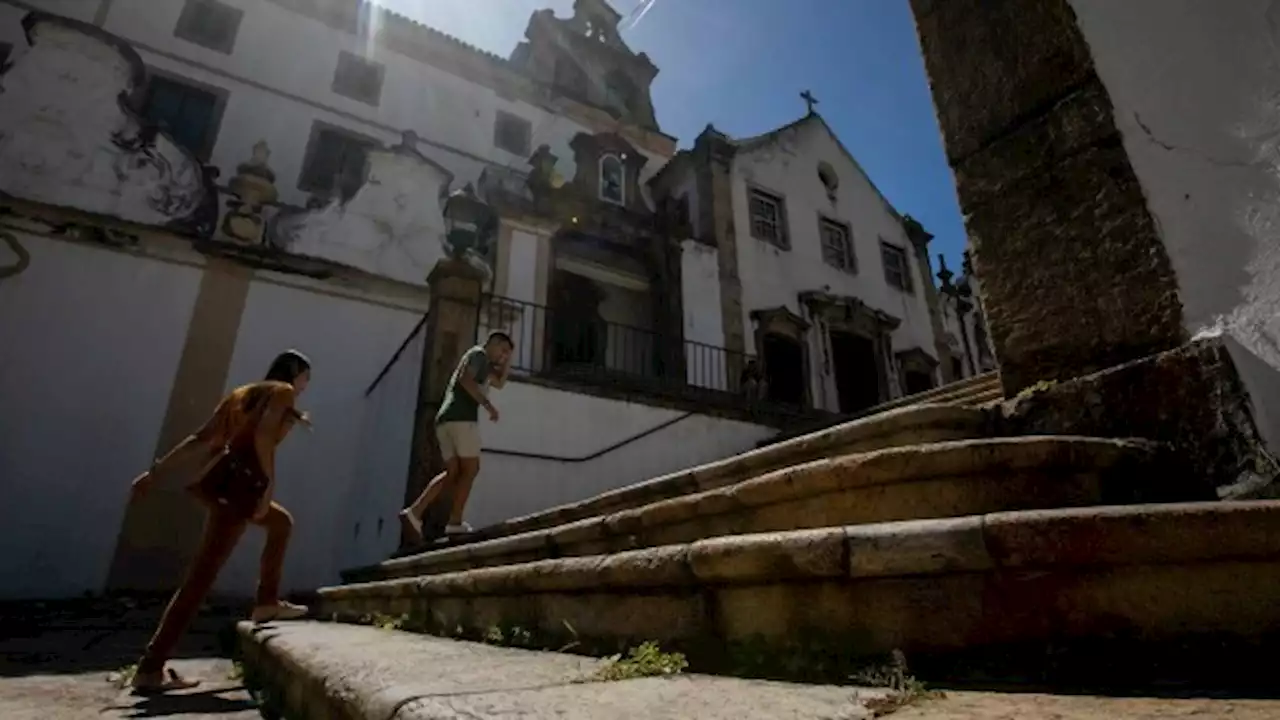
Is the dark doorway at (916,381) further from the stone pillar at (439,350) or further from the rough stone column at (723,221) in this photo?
the stone pillar at (439,350)

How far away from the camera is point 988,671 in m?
1.27

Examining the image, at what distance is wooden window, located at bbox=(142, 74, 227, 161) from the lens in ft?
38.5

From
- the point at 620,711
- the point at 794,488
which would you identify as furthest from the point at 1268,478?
the point at 620,711

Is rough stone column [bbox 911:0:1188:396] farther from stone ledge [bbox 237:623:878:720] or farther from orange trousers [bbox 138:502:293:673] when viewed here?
orange trousers [bbox 138:502:293:673]

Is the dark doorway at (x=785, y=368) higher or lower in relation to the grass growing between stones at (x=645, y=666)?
higher

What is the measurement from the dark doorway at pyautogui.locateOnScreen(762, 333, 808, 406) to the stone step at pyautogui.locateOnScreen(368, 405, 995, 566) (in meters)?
10.6

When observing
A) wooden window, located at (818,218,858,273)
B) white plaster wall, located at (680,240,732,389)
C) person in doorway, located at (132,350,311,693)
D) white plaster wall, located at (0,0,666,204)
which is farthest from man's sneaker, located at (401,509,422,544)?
wooden window, located at (818,218,858,273)

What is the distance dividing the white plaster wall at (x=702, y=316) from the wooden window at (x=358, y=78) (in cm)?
799

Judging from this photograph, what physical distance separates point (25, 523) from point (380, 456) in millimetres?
4232

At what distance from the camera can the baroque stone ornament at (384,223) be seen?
1035cm

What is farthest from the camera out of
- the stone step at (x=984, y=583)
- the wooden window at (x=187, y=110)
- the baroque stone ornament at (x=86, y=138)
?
the wooden window at (x=187, y=110)

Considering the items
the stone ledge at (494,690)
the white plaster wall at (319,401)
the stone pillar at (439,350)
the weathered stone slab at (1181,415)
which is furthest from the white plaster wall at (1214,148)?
the white plaster wall at (319,401)

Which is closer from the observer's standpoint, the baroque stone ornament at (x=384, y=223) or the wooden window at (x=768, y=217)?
the baroque stone ornament at (x=384, y=223)

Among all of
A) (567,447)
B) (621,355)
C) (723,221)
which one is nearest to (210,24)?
(621,355)
